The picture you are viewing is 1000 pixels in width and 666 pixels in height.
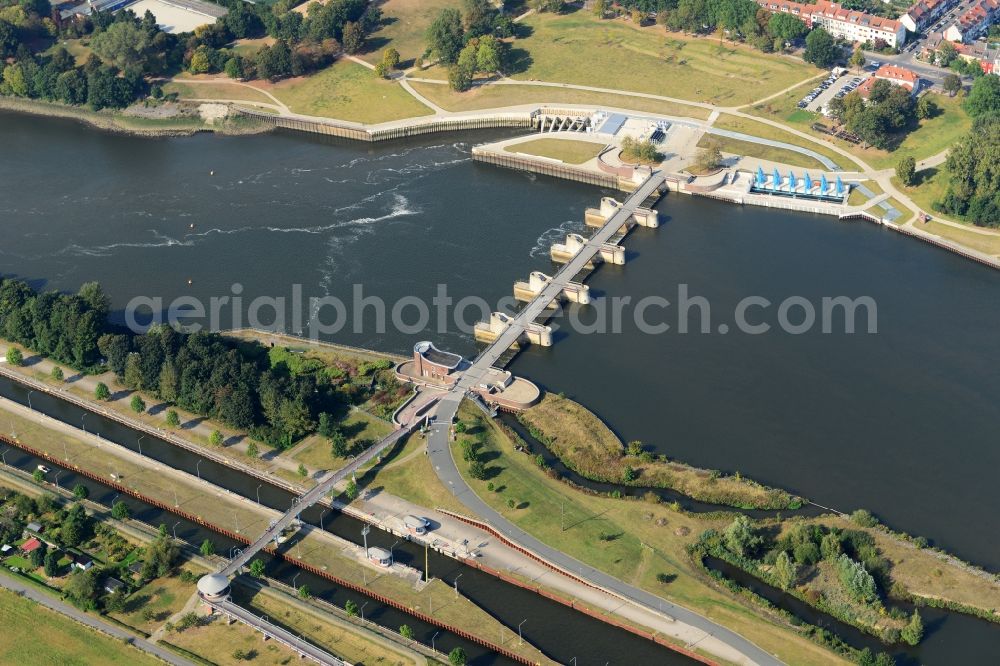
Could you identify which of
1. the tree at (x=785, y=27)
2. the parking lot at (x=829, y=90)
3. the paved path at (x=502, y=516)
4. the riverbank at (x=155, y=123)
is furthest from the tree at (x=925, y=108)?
the riverbank at (x=155, y=123)

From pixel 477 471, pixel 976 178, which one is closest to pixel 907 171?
pixel 976 178

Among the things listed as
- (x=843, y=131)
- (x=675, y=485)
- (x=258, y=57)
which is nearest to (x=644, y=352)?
(x=675, y=485)

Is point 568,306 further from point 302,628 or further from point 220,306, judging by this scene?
point 302,628

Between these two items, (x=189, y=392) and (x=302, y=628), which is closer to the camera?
(x=302, y=628)

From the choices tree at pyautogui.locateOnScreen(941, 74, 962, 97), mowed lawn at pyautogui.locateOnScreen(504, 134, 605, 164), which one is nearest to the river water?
mowed lawn at pyautogui.locateOnScreen(504, 134, 605, 164)

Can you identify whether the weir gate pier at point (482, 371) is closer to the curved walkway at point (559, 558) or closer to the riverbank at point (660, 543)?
the curved walkway at point (559, 558)

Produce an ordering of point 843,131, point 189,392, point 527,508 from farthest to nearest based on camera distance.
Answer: point 843,131, point 189,392, point 527,508
